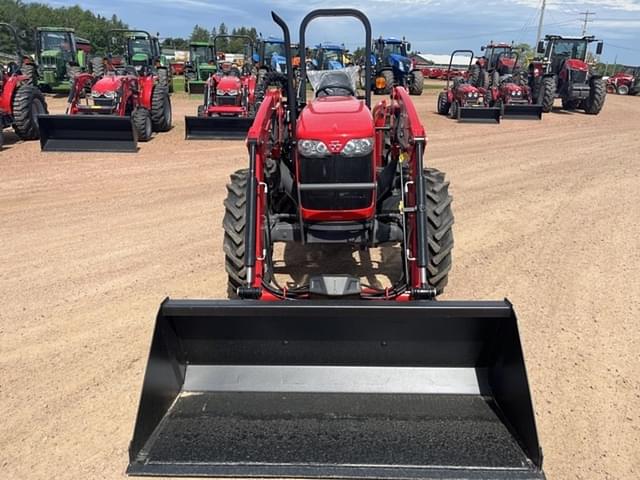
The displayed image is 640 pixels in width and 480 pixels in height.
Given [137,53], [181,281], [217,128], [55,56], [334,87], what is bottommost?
[181,281]

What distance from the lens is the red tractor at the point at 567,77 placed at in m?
16.9

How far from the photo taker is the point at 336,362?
9.96ft

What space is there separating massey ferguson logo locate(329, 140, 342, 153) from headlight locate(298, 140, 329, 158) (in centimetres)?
3

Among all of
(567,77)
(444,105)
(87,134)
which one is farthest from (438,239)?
(567,77)

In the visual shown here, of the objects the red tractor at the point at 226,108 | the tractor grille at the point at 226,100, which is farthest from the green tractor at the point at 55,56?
the tractor grille at the point at 226,100

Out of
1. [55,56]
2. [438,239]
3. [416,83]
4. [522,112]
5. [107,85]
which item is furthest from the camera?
[416,83]

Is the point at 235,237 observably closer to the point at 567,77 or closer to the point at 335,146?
the point at 335,146

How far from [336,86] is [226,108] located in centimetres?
811

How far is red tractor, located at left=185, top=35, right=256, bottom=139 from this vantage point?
11.5 m

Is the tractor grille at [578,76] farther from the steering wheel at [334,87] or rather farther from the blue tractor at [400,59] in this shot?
the steering wheel at [334,87]

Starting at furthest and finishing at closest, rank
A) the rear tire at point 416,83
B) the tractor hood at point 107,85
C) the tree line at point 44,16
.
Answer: the tree line at point 44,16
the rear tire at point 416,83
the tractor hood at point 107,85

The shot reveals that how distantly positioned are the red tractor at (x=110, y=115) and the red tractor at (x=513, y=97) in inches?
363

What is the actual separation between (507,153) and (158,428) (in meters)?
9.62

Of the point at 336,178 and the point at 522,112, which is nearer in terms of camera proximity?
the point at 336,178
